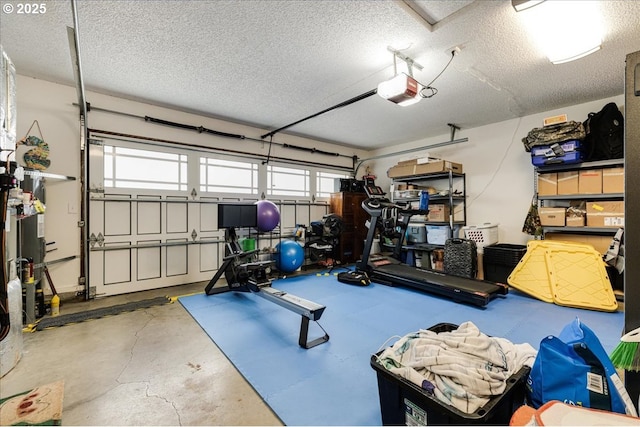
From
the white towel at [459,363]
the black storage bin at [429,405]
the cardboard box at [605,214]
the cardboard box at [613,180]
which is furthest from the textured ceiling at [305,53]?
the black storage bin at [429,405]

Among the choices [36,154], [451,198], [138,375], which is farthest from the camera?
[451,198]

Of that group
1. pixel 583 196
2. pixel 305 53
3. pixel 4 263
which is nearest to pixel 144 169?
pixel 4 263

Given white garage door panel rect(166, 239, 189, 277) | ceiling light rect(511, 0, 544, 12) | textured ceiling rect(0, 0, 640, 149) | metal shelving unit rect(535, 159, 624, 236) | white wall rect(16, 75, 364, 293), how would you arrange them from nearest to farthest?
ceiling light rect(511, 0, 544, 12)
textured ceiling rect(0, 0, 640, 149)
white wall rect(16, 75, 364, 293)
metal shelving unit rect(535, 159, 624, 236)
white garage door panel rect(166, 239, 189, 277)

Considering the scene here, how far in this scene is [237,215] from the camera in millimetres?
4367

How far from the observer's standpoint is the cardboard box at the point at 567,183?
4062 millimetres

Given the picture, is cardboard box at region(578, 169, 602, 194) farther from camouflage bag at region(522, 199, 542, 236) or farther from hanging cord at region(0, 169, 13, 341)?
hanging cord at region(0, 169, 13, 341)

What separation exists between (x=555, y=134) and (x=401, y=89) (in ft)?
9.33

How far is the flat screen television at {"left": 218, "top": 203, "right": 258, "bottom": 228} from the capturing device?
4.20 meters

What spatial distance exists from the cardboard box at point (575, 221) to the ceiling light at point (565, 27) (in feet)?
8.05

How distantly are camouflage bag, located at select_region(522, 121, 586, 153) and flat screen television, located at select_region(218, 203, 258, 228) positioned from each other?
4640 mm

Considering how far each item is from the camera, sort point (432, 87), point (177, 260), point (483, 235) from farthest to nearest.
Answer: point (483, 235)
point (177, 260)
point (432, 87)

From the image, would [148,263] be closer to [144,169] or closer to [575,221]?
[144,169]

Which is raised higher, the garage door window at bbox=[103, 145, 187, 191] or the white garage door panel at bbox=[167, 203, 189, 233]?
the garage door window at bbox=[103, 145, 187, 191]

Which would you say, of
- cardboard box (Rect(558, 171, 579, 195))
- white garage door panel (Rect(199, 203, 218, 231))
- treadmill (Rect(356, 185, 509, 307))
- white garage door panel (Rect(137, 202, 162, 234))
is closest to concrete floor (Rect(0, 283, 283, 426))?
white garage door panel (Rect(137, 202, 162, 234))
